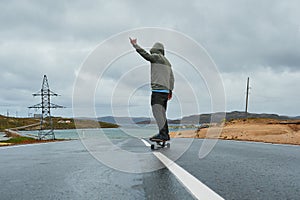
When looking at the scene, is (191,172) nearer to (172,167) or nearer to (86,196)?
(172,167)

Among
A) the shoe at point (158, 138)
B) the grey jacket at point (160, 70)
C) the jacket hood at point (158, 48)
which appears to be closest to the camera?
the grey jacket at point (160, 70)

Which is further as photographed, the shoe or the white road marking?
the shoe

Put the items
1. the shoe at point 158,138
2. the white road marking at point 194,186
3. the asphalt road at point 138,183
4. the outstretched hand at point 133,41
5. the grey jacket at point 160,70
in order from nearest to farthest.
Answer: the white road marking at point 194,186 → the asphalt road at point 138,183 → the outstretched hand at point 133,41 → the grey jacket at point 160,70 → the shoe at point 158,138

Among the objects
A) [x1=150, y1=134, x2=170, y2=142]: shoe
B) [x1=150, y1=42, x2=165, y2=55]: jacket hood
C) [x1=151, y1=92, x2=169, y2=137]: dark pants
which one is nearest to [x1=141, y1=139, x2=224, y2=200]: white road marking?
[x1=151, y1=92, x2=169, y2=137]: dark pants

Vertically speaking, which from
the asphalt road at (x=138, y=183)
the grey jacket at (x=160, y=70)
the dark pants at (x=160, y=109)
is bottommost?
the asphalt road at (x=138, y=183)

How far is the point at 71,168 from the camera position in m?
4.39

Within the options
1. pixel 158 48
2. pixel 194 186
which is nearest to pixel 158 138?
pixel 158 48

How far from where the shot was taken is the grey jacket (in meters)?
6.60

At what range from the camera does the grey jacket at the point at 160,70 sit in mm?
6599

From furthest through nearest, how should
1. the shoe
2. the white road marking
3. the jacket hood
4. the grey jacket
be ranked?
1. the shoe
2. the jacket hood
3. the grey jacket
4. the white road marking

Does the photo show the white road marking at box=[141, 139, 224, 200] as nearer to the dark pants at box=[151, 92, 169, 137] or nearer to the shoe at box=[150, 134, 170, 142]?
the dark pants at box=[151, 92, 169, 137]

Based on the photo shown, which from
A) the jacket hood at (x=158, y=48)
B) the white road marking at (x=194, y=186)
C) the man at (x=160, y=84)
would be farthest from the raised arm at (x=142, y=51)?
the white road marking at (x=194, y=186)

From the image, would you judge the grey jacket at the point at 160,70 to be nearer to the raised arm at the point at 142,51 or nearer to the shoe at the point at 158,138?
the raised arm at the point at 142,51

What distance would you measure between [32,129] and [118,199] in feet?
601
